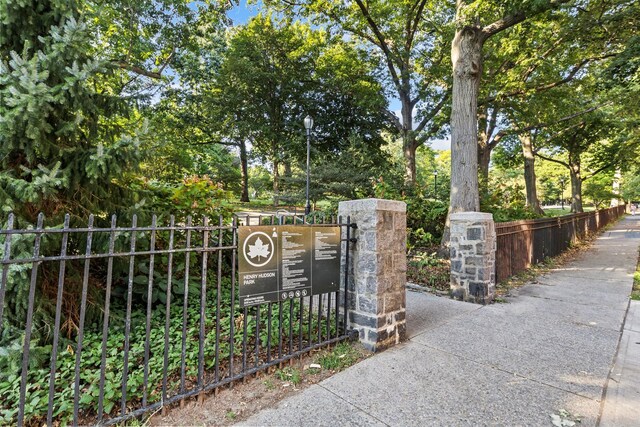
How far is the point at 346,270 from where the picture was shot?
11.2ft

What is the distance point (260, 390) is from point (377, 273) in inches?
57.0

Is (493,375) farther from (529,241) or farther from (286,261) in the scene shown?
(529,241)

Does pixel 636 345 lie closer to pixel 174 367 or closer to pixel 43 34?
A: pixel 174 367

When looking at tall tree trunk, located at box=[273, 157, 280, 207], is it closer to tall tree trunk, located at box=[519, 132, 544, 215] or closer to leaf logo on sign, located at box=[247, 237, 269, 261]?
leaf logo on sign, located at box=[247, 237, 269, 261]

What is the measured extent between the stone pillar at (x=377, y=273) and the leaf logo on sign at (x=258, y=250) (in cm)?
104

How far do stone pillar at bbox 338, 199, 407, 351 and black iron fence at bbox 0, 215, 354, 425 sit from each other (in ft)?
0.54

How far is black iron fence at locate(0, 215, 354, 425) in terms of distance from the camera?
6.82 feet

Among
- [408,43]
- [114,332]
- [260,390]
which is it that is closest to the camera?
[260,390]

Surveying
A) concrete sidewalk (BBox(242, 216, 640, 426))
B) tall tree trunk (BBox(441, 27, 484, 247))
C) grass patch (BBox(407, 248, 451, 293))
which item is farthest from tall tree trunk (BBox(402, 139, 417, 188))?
concrete sidewalk (BBox(242, 216, 640, 426))

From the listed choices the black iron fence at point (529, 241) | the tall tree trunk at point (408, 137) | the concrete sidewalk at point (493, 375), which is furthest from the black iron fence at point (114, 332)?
the tall tree trunk at point (408, 137)

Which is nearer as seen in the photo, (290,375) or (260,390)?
(260,390)

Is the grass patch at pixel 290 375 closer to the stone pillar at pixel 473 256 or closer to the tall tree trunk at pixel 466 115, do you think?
the stone pillar at pixel 473 256

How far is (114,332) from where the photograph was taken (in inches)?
135

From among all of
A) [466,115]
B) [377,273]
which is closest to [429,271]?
[466,115]
